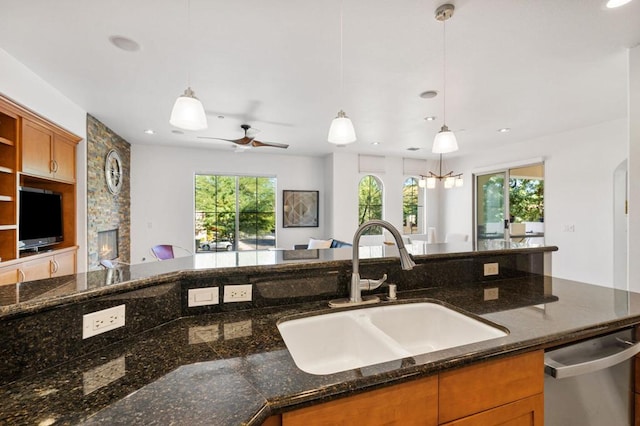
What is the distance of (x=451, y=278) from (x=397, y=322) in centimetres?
52

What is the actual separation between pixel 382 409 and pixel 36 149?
3.74 meters

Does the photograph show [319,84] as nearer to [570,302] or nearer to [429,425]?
[570,302]

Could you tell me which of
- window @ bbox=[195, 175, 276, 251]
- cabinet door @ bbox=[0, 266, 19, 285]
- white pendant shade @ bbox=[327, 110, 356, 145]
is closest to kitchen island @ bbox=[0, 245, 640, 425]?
white pendant shade @ bbox=[327, 110, 356, 145]

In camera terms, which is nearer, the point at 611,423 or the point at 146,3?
the point at 611,423

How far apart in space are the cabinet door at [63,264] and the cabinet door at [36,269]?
0.09 meters

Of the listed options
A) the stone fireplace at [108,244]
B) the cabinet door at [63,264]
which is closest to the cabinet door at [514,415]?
the cabinet door at [63,264]

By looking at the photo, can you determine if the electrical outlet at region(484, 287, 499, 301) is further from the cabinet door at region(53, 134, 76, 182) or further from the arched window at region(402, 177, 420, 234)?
the arched window at region(402, 177, 420, 234)

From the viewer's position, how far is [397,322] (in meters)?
1.33

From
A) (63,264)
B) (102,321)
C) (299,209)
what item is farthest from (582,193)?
(63,264)

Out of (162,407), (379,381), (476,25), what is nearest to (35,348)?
(162,407)

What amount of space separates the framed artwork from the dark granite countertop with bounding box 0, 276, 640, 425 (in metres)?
5.25

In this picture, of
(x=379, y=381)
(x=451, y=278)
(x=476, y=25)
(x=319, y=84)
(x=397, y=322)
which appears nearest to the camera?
(x=379, y=381)

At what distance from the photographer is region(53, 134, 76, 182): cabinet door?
3.18 m

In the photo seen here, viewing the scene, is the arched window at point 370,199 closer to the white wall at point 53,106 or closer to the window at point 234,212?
the window at point 234,212
